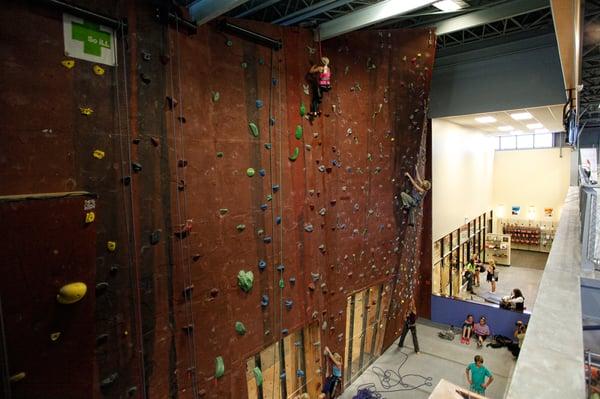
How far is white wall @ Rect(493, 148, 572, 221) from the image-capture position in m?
14.5

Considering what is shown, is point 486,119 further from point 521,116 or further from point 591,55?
point 591,55

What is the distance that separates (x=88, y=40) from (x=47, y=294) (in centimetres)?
184

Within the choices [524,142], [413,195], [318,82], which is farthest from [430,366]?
[524,142]

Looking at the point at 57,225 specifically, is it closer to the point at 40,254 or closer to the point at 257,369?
the point at 40,254

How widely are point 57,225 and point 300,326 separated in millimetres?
3328

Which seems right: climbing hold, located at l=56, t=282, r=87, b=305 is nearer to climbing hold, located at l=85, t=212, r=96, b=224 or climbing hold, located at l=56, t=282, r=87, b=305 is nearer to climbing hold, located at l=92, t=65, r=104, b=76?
climbing hold, located at l=85, t=212, r=96, b=224

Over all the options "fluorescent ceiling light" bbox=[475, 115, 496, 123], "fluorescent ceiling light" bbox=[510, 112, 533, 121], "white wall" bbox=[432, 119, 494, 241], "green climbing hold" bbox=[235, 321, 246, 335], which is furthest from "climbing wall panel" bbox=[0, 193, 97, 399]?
"fluorescent ceiling light" bbox=[510, 112, 533, 121]

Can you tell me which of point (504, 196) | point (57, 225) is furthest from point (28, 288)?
point (504, 196)

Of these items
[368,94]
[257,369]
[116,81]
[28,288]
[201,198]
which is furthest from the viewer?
[368,94]

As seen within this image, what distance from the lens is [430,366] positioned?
22.2ft

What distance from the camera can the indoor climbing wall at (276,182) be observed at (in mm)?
3412

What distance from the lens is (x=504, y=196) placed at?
15523 mm

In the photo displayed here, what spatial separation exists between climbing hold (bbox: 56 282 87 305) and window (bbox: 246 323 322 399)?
99.6 inches

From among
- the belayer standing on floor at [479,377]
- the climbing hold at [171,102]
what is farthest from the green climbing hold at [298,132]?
the belayer standing on floor at [479,377]
